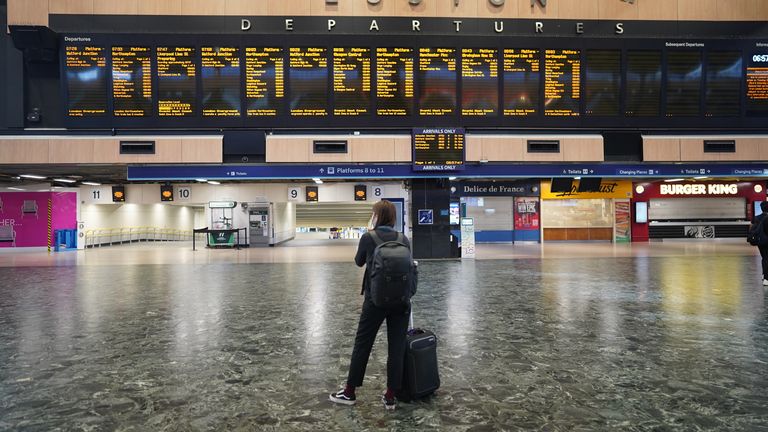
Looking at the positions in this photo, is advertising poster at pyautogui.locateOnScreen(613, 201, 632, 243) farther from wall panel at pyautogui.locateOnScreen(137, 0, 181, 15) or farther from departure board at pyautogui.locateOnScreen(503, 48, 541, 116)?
wall panel at pyautogui.locateOnScreen(137, 0, 181, 15)

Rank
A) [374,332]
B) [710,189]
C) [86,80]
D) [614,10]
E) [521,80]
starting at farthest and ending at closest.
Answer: [710,189] < [614,10] < [521,80] < [86,80] < [374,332]

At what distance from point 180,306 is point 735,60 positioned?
13960mm

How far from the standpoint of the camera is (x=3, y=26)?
37.1ft

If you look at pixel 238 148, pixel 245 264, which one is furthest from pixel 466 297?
pixel 245 264

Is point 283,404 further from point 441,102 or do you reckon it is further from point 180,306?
point 441,102

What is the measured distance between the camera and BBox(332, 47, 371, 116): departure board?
10570 mm

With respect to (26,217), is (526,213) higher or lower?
lower

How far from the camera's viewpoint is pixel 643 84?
10938mm

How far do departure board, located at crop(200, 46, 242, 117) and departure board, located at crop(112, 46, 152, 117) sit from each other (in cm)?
131

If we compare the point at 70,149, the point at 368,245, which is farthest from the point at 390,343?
the point at 70,149

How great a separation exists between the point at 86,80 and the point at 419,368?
434 inches

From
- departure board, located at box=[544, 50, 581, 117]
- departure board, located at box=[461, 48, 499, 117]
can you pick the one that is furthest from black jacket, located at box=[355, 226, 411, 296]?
departure board, located at box=[544, 50, 581, 117]

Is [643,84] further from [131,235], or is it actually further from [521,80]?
[131,235]

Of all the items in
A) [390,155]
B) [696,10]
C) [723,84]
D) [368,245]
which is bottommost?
[368,245]
